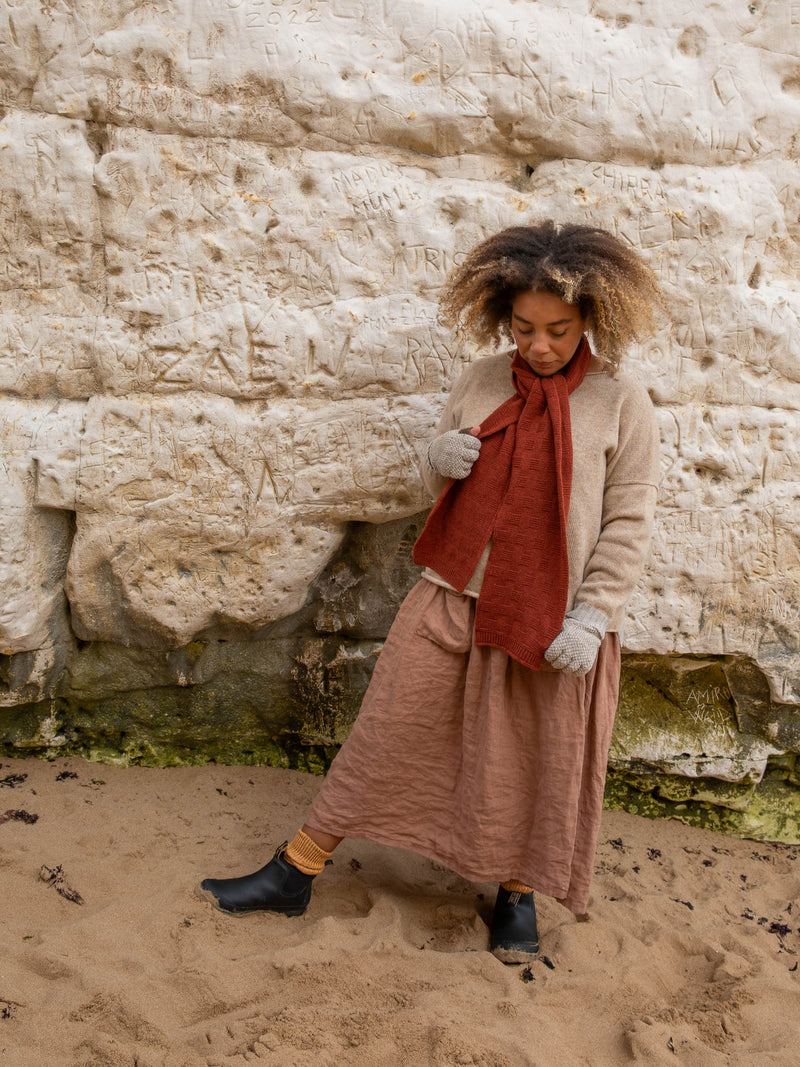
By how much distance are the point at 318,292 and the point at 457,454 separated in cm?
84

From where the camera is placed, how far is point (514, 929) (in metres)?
2.29

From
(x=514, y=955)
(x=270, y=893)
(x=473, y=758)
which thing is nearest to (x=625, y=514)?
(x=473, y=758)

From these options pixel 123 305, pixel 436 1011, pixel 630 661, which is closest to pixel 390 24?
pixel 123 305

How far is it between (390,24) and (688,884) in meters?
2.76

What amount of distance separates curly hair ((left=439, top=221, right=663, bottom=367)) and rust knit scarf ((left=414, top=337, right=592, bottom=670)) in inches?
4.9

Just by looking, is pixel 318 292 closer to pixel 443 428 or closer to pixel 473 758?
pixel 443 428

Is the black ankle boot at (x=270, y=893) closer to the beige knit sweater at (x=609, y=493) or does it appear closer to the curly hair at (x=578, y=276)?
the beige knit sweater at (x=609, y=493)

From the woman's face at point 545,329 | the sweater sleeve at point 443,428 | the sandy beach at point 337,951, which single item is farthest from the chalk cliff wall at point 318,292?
the woman's face at point 545,329

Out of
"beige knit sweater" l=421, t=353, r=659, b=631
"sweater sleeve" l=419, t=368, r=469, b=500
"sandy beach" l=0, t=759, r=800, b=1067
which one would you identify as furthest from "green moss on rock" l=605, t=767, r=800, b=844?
"sweater sleeve" l=419, t=368, r=469, b=500

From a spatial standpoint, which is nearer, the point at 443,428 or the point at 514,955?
the point at 514,955

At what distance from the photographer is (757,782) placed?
3033mm

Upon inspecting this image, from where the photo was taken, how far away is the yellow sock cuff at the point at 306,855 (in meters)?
2.27

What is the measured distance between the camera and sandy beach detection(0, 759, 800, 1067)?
1.85 metres

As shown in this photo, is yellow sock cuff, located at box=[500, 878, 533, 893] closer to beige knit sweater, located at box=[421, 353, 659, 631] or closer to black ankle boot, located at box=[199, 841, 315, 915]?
black ankle boot, located at box=[199, 841, 315, 915]
